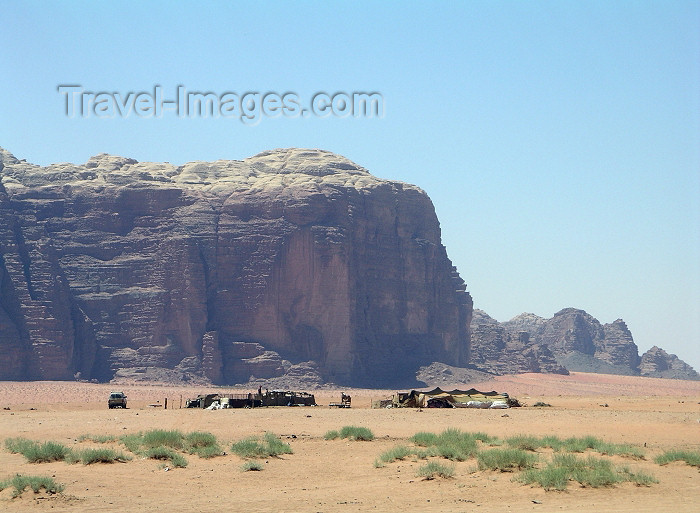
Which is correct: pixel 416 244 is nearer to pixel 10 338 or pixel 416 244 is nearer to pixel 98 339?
pixel 98 339

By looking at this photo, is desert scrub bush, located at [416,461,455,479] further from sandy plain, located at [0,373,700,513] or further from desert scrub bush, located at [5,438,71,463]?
desert scrub bush, located at [5,438,71,463]

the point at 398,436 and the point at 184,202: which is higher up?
the point at 184,202

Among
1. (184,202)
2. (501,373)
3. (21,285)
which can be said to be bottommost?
(501,373)

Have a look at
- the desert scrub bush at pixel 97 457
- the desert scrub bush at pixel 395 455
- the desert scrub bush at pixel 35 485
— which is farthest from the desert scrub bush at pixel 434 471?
the desert scrub bush at pixel 97 457

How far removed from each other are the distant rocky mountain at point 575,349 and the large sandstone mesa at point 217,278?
20849mm

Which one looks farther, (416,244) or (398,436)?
(416,244)

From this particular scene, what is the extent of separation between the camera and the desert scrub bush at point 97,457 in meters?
23.0

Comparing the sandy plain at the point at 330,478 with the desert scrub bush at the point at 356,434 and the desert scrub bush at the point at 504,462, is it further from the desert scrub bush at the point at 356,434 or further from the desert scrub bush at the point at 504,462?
the desert scrub bush at the point at 356,434

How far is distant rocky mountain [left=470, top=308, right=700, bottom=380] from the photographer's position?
422ft

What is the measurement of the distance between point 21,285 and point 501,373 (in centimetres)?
5967

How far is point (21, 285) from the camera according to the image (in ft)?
315

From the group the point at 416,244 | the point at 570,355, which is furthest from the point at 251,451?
the point at 570,355

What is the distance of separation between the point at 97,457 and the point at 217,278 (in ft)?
263

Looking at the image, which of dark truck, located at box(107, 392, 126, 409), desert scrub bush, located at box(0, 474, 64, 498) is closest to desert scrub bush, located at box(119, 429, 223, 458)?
desert scrub bush, located at box(0, 474, 64, 498)
